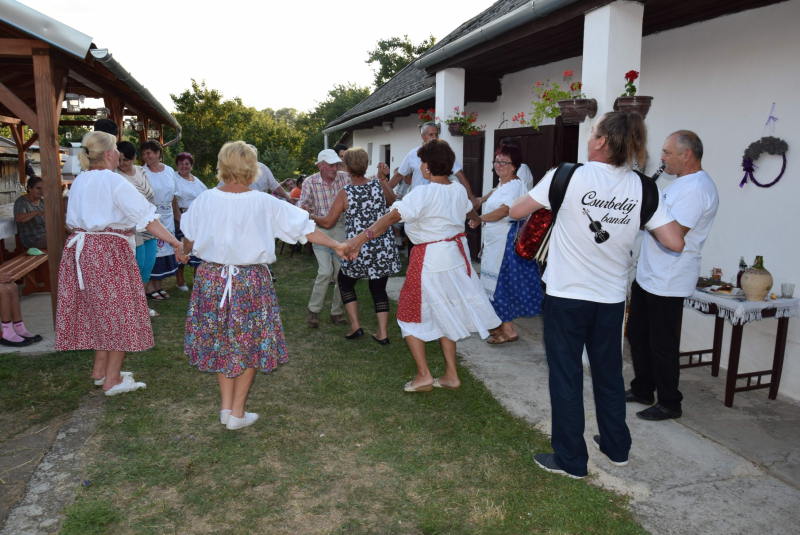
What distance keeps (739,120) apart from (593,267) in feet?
9.00

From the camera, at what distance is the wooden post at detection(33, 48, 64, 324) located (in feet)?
16.8

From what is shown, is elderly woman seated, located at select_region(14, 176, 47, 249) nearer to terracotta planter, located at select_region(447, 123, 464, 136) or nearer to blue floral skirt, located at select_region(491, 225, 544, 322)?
terracotta planter, located at select_region(447, 123, 464, 136)

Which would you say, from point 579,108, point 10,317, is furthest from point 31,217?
point 579,108

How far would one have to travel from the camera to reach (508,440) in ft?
11.2

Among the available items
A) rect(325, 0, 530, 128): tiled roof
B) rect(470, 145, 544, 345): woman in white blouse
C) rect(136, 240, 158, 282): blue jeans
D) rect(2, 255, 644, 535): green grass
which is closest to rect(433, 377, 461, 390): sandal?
rect(2, 255, 644, 535): green grass

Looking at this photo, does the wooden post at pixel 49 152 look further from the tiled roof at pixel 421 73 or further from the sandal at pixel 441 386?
the tiled roof at pixel 421 73

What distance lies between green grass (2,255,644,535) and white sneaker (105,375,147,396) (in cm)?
8

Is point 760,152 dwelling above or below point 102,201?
above

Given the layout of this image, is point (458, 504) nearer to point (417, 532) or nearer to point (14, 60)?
point (417, 532)

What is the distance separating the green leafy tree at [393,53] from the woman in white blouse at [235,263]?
120 ft

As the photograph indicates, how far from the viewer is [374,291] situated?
5152mm

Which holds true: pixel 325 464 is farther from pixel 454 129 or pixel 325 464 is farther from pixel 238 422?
pixel 454 129

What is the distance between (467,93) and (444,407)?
5.49 meters

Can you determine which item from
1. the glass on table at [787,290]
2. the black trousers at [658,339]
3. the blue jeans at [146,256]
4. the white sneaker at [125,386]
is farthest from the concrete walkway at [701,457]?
the blue jeans at [146,256]
